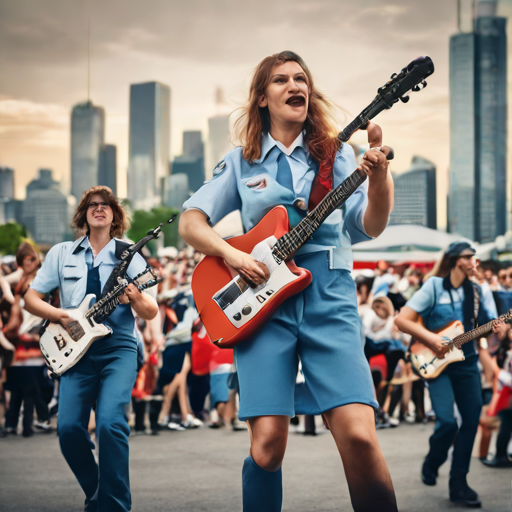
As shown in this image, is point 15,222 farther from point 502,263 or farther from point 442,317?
point 442,317

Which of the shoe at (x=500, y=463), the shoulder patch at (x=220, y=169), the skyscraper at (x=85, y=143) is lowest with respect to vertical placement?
the shoe at (x=500, y=463)

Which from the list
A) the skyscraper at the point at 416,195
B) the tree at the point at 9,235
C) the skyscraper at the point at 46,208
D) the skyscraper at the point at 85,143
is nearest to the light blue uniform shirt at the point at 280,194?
the skyscraper at the point at 416,195

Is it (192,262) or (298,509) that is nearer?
(298,509)

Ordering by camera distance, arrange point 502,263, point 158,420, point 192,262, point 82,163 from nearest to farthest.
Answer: point 158,420 < point 192,262 < point 502,263 < point 82,163

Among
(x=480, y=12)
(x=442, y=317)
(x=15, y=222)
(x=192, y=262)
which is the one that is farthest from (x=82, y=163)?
(x=442, y=317)

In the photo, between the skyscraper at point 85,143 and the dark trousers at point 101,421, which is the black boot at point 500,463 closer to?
the dark trousers at point 101,421

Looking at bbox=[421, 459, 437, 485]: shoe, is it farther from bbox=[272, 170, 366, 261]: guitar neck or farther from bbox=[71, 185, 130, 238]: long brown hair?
bbox=[272, 170, 366, 261]: guitar neck

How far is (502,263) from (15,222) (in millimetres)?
50956

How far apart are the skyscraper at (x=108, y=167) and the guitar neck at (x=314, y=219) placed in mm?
47043

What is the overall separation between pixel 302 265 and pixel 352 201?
339mm

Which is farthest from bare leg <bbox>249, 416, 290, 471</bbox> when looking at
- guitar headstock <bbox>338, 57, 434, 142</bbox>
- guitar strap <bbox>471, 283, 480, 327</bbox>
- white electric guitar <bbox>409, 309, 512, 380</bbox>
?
guitar strap <bbox>471, 283, 480, 327</bbox>

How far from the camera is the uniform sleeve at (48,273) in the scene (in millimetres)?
4609

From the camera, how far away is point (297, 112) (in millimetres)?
3033

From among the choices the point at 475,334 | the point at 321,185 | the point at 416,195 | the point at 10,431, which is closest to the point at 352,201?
the point at 321,185
